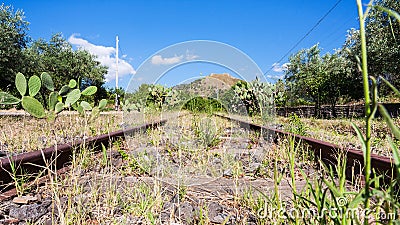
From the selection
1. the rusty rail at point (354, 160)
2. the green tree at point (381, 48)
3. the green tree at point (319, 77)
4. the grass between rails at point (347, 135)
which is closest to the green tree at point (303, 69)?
the green tree at point (319, 77)

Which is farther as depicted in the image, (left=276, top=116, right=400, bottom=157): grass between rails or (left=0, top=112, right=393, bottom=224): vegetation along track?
(left=276, top=116, right=400, bottom=157): grass between rails

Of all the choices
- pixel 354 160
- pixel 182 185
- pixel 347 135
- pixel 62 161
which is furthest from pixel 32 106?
pixel 347 135

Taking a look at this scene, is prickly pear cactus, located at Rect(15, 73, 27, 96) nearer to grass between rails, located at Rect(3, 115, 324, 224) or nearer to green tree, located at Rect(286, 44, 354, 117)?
grass between rails, located at Rect(3, 115, 324, 224)

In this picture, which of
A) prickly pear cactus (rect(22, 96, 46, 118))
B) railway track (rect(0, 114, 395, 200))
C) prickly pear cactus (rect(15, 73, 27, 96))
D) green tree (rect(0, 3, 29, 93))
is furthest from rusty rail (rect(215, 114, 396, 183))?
green tree (rect(0, 3, 29, 93))

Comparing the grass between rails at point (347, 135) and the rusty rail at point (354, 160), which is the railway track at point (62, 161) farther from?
the grass between rails at point (347, 135)

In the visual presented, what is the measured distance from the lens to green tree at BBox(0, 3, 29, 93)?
605 inches

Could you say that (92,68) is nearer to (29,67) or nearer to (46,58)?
(46,58)

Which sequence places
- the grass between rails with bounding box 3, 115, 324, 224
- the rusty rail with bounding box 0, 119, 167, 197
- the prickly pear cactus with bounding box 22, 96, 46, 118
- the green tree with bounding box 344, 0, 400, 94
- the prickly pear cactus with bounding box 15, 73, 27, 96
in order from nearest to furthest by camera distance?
the grass between rails with bounding box 3, 115, 324, 224, the rusty rail with bounding box 0, 119, 167, 197, the prickly pear cactus with bounding box 22, 96, 46, 118, the prickly pear cactus with bounding box 15, 73, 27, 96, the green tree with bounding box 344, 0, 400, 94

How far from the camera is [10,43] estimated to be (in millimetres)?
15711

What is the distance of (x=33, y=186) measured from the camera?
1.84 metres

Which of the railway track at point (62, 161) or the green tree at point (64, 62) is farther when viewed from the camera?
the green tree at point (64, 62)

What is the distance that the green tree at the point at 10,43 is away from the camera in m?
15.4

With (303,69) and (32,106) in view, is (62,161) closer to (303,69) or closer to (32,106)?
(32,106)

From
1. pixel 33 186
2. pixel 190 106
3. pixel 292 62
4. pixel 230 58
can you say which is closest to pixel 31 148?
pixel 33 186
